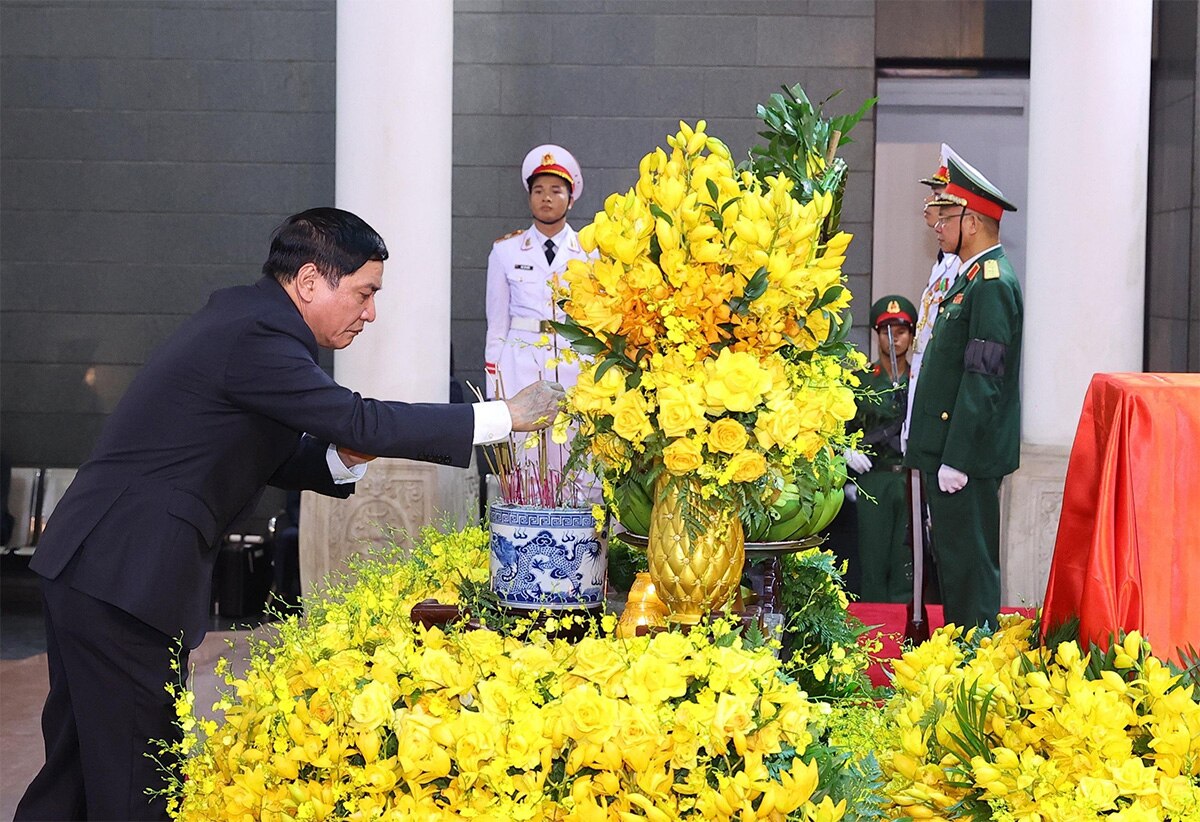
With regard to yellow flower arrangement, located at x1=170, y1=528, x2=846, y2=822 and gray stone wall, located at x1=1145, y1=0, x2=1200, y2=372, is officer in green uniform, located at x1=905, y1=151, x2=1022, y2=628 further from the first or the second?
yellow flower arrangement, located at x1=170, y1=528, x2=846, y2=822

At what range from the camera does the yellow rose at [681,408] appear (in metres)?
1.77

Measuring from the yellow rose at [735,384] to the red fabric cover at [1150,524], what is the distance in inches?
19.7

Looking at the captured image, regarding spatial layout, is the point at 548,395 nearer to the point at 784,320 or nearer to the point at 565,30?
the point at 784,320

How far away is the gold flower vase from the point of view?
1.86 meters

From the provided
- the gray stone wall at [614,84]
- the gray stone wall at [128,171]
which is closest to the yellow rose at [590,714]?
the gray stone wall at [614,84]

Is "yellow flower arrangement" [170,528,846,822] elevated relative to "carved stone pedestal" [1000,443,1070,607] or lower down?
elevated

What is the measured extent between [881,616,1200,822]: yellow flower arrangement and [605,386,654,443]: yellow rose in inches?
20.0

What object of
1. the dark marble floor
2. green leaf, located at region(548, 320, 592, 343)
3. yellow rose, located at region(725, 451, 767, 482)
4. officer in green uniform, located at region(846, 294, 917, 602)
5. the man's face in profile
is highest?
the man's face in profile

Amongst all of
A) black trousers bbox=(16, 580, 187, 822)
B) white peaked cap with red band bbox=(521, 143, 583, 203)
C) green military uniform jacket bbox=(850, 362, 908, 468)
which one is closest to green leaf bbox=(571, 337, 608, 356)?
black trousers bbox=(16, 580, 187, 822)

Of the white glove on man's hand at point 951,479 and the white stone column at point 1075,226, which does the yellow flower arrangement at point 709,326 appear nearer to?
the white glove on man's hand at point 951,479

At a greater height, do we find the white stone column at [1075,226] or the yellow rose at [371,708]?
the white stone column at [1075,226]

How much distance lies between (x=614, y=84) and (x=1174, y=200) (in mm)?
2500

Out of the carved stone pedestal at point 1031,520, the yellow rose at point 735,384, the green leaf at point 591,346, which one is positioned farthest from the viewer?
the carved stone pedestal at point 1031,520

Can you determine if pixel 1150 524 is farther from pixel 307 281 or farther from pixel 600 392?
pixel 307 281
